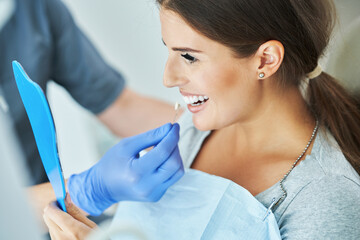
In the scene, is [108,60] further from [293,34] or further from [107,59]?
[293,34]

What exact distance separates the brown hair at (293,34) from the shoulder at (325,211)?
9 cm

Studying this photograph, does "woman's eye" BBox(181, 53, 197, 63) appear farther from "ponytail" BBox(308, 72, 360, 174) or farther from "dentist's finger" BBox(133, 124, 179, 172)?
"ponytail" BBox(308, 72, 360, 174)

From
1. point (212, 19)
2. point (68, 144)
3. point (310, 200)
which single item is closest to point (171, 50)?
point (212, 19)

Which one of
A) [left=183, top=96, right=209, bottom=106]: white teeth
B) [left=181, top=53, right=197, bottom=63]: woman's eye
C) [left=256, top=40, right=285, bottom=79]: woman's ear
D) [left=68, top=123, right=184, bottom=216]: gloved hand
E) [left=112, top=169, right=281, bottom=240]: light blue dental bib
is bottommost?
[left=112, top=169, right=281, bottom=240]: light blue dental bib

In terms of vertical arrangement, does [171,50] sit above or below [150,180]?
above

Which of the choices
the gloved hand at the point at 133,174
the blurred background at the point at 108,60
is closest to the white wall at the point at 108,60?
the blurred background at the point at 108,60

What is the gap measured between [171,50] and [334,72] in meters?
0.51

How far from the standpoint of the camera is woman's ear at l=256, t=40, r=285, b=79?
869 mm

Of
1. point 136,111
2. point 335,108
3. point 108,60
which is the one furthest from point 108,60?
point 335,108

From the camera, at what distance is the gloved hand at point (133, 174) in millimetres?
961

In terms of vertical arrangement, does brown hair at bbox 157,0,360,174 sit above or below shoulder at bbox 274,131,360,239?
above

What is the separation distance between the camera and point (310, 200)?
0.86 meters

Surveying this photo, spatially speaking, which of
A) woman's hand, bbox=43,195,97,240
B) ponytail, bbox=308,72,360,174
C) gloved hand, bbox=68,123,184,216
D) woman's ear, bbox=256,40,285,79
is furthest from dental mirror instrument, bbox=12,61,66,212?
ponytail, bbox=308,72,360,174

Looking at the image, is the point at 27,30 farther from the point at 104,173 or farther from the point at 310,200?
the point at 310,200
